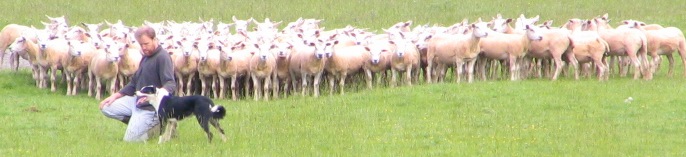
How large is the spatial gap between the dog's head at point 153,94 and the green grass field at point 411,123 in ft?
1.88

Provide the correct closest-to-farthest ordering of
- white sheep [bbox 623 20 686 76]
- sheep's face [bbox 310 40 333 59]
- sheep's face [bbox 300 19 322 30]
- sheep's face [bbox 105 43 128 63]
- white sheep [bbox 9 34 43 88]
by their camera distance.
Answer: sheep's face [bbox 105 43 128 63] → sheep's face [bbox 310 40 333 59] → white sheep [bbox 623 20 686 76] → white sheep [bbox 9 34 43 88] → sheep's face [bbox 300 19 322 30]

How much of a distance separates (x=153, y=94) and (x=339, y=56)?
926cm

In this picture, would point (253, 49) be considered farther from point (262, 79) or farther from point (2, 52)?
point (2, 52)

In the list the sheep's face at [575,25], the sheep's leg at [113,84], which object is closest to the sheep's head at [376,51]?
the sheep's face at [575,25]

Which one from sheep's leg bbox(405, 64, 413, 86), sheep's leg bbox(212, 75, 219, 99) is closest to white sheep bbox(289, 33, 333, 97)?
sheep's leg bbox(212, 75, 219, 99)

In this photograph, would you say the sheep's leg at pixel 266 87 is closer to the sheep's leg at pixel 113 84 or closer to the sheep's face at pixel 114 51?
the sheep's face at pixel 114 51

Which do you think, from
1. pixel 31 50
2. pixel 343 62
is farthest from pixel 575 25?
pixel 31 50

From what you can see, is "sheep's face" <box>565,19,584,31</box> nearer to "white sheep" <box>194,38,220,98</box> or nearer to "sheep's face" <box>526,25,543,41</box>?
"sheep's face" <box>526,25,543,41</box>

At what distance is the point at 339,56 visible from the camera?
24281mm

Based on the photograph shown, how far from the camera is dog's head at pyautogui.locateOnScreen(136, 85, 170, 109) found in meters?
15.2

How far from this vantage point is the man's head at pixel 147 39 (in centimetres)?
1518

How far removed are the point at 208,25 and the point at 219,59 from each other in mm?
5788

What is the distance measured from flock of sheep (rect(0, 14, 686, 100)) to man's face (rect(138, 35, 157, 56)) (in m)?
7.87

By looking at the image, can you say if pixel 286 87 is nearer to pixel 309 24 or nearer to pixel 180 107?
pixel 309 24
